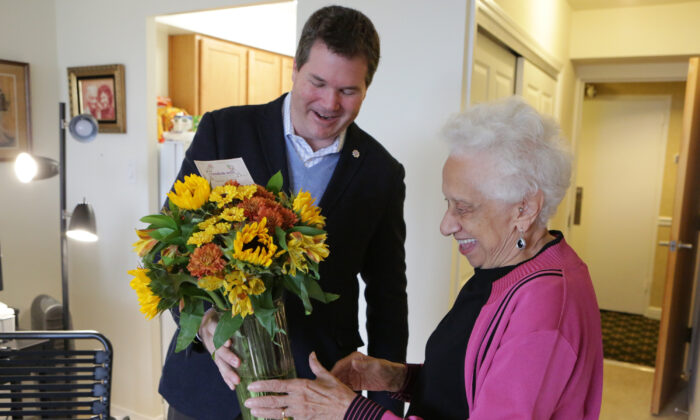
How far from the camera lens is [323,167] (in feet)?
4.45

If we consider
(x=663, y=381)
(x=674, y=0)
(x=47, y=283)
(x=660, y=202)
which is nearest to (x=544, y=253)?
(x=663, y=381)

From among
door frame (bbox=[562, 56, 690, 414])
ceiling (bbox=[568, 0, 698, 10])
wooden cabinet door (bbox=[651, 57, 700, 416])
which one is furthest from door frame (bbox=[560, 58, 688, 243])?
wooden cabinet door (bbox=[651, 57, 700, 416])

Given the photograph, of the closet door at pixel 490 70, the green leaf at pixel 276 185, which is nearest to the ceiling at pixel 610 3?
the closet door at pixel 490 70

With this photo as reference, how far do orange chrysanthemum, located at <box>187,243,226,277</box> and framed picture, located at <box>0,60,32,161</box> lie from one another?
2.88 m

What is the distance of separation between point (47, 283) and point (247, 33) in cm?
228

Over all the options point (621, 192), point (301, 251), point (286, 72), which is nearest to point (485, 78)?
point (301, 251)

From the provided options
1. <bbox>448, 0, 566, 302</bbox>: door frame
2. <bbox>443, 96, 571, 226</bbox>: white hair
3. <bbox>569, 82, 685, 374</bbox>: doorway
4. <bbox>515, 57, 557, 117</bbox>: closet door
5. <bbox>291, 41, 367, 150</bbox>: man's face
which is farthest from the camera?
<bbox>569, 82, 685, 374</bbox>: doorway

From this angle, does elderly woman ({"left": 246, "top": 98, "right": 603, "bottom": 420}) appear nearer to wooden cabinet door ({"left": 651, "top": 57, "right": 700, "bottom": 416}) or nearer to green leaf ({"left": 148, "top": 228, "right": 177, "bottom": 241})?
green leaf ({"left": 148, "top": 228, "right": 177, "bottom": 241})

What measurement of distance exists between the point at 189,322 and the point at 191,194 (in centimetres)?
22

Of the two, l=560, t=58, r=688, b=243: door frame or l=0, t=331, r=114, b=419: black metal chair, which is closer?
l=0, t=331, r=114, b=419: black metal chair

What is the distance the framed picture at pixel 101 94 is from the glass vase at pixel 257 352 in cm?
253

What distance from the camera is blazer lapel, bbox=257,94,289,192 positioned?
129 centimetres

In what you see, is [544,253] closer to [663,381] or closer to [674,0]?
[663,381]

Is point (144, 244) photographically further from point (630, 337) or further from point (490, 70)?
point (630, 337)
